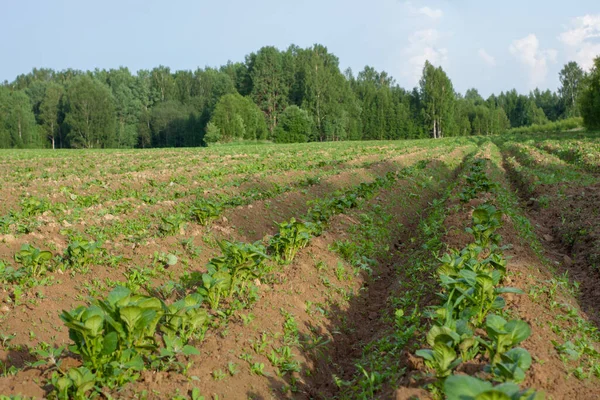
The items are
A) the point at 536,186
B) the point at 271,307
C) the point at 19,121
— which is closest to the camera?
the point at 271,307

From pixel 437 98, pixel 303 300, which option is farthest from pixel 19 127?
pixel 303 300

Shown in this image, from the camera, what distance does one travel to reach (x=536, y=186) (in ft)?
40.3

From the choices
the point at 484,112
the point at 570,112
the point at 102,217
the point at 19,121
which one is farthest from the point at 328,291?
the point at 570,112

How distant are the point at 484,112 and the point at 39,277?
92.5 m

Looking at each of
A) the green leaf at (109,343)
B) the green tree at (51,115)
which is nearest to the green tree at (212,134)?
the green tree at (51,115)

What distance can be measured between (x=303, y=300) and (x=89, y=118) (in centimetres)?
7013

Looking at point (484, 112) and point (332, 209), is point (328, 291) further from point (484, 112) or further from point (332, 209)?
point (484, 112)

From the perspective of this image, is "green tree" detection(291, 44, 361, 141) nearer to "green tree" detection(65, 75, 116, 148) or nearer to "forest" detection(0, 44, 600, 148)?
"forest" detection(0, 44, 600, 148)

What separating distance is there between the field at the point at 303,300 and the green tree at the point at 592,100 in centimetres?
3846

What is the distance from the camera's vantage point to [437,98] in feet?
244

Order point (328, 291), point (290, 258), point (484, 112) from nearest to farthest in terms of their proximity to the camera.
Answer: point (328, 291) < point (290, 258) < point (484, 112)

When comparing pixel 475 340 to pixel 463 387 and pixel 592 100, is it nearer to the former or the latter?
pixel 463 387

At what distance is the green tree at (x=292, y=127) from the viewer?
63031 millimetres

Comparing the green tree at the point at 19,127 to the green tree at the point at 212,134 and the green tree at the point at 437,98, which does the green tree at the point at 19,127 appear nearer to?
the green tree at the point at 212,134
